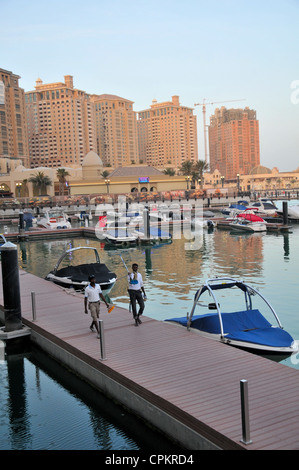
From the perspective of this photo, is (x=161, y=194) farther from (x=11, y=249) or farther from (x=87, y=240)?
(x=11, y=249)

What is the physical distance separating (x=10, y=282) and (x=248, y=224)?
38317 mm

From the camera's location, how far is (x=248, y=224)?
167 ft

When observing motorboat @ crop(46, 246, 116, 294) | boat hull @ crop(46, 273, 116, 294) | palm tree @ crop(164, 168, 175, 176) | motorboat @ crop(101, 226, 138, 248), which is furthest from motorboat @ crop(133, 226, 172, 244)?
palm tree @ crop(164, 168, 175, 176)

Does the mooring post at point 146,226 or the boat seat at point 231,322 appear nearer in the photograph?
the boat seat at point 231,322

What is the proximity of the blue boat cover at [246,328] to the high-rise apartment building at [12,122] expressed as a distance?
552ft

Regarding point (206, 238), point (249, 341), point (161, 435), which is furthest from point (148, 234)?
point (161, 435)

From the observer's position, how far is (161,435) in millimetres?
9688

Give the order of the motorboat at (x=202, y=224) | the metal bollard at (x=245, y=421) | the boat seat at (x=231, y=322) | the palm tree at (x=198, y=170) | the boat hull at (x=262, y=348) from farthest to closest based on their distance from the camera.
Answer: the palm tree at (x=198, y=170), the motorboat at (x=202, y=224), the boat seat at (x=231, y=322), the boat hull at (x=262, y=348), the metal bollard at (x=245, y=421)

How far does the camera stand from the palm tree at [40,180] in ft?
Result: 395

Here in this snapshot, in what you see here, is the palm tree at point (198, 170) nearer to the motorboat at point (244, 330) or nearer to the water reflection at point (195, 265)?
the water reflection at point (195, 265)

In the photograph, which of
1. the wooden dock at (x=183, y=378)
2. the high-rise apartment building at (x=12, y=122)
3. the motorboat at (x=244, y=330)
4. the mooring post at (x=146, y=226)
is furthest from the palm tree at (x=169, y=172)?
the motorboat at (x=244, y=330)

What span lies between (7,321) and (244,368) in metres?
8.40
